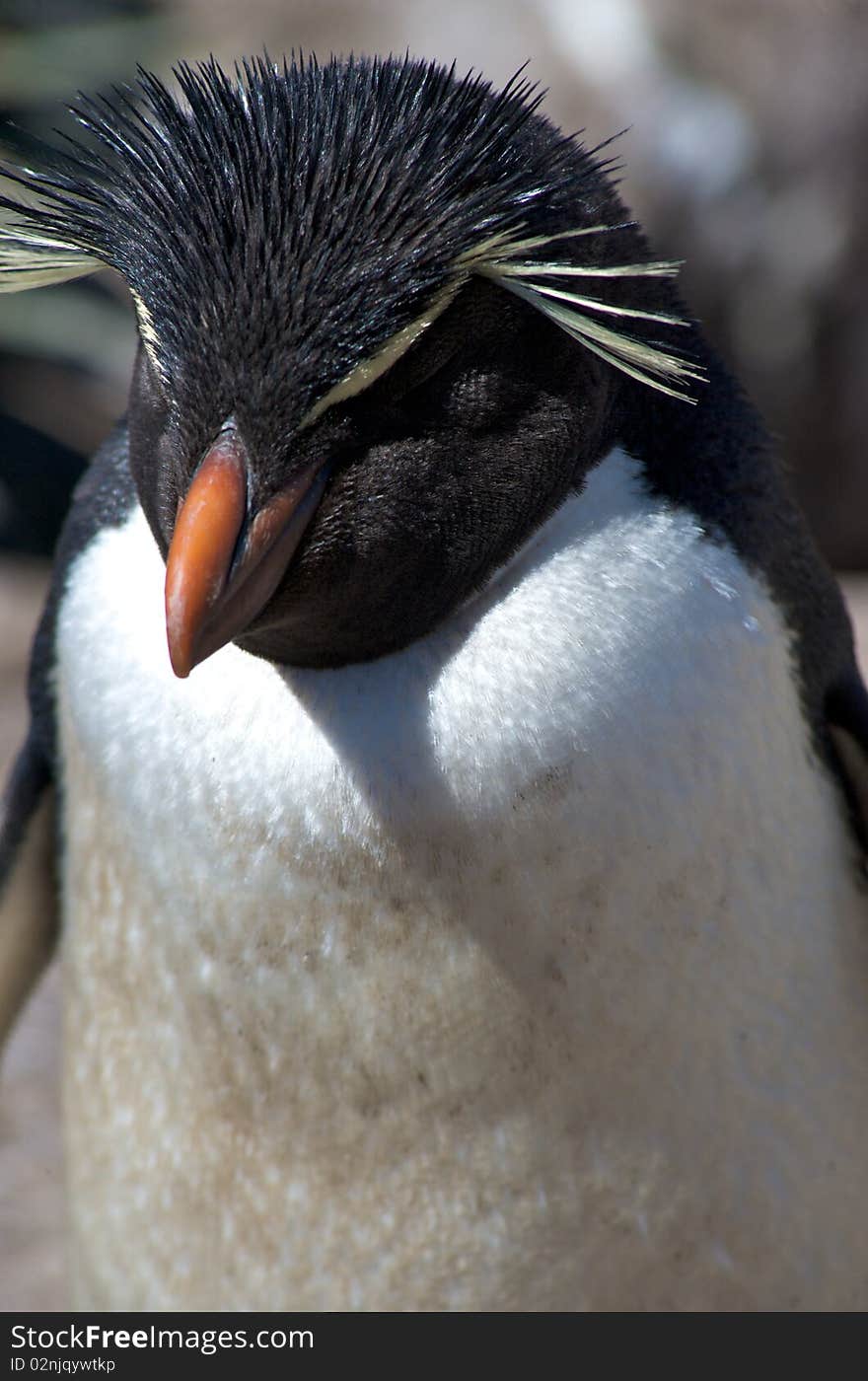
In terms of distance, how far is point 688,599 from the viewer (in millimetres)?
1590

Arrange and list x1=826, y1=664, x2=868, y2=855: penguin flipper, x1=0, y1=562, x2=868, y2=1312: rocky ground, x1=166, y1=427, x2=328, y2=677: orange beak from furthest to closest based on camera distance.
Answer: x1=0, y1=562, x2=868, y2=1312: rocky ground → x1=826, y1=664, x2=868, y2=855: penguin flipper → x1=166, y1=427, x2=328, y2=677: orange beak

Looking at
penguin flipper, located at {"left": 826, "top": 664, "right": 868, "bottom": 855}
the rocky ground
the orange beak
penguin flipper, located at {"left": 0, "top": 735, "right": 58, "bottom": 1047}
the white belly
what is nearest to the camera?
the orange beak

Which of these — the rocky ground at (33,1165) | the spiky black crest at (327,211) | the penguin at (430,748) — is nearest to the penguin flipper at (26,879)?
the penguin at (430,748)

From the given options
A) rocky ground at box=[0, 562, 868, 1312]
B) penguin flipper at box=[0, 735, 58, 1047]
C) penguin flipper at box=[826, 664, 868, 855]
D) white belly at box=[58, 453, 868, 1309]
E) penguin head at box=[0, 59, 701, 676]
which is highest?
penguin head at box=[0, 59, 701, 676]

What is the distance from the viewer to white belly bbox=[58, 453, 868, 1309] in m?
1.55

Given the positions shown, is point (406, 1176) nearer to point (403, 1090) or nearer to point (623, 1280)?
point (403, 1090)

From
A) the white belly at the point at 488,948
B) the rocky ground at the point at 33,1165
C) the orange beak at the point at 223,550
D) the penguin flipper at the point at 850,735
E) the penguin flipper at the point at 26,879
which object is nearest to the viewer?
the orange beak at the point at 223,550

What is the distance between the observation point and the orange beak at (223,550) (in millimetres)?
1277

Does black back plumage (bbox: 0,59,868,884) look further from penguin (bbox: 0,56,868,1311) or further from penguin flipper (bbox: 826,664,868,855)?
penguin flipper (bbox: 826,664,868,855)

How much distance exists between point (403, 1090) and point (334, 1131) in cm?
11

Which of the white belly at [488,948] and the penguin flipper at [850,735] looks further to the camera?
the penguin flipper at [850,735]

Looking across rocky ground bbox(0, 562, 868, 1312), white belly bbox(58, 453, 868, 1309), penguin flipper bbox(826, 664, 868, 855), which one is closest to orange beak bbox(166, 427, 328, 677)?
white belly bbox(58, 453, 868, 1309)

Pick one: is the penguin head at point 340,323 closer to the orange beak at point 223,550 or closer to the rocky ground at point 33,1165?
the orange beak at point 223,550
